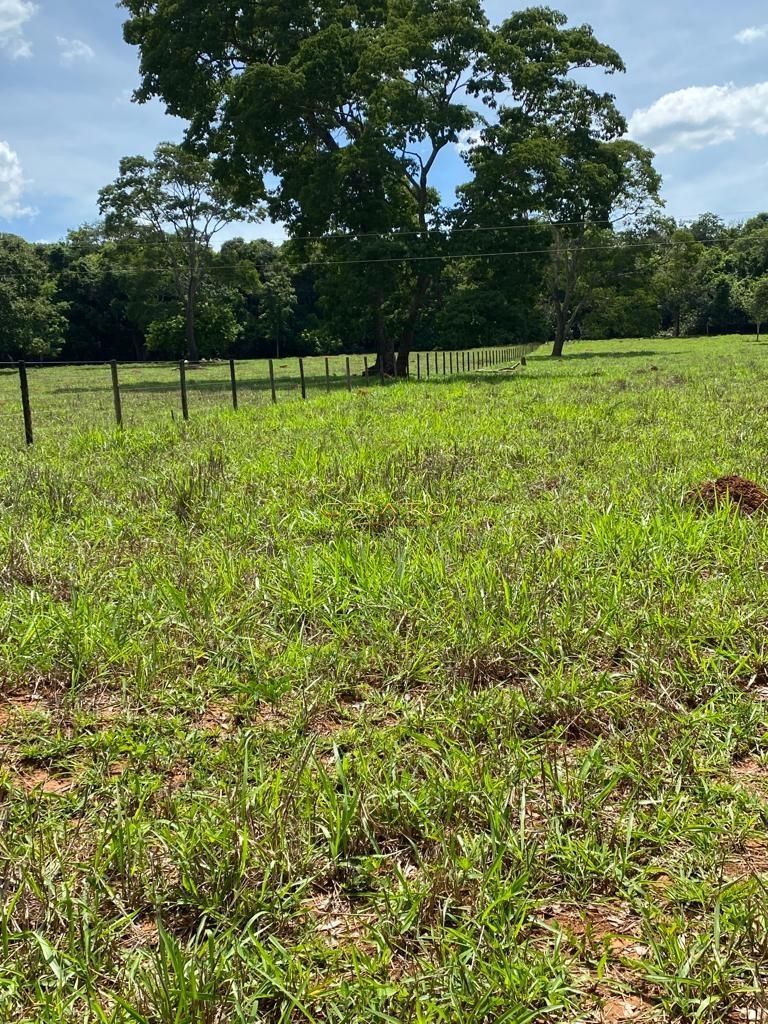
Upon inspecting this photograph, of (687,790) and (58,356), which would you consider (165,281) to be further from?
(687,790)

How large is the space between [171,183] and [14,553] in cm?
4003

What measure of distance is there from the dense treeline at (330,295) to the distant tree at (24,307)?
8 cm

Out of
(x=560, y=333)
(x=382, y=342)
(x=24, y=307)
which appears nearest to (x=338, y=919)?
(x=382, y=342)

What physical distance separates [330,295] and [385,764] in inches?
920

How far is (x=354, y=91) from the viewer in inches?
917

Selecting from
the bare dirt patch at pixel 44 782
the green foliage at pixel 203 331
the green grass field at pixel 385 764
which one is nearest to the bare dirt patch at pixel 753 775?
the green grass field at pixel 385 764

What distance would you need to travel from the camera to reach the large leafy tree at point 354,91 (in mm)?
21578

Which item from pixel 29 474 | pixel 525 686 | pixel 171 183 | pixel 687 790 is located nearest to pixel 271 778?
pixel 525 686

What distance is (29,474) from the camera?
20.4 ft

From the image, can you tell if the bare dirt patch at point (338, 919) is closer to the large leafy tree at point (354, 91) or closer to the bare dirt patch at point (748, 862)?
the bare dirt patch at point (748, 862)

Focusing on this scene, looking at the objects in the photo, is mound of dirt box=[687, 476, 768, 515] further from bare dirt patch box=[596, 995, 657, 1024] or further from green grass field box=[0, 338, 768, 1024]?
bare dirt patch box=[596, 995, 657, 1024]

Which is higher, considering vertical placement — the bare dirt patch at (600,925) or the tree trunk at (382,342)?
the tree trunk at (382,342)

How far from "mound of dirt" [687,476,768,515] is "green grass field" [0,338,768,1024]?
0.19 metres

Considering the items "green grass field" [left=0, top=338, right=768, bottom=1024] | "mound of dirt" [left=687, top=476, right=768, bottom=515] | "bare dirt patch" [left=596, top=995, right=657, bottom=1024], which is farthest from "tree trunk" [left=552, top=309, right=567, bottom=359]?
"bare dirt patch" [left=596, top=995, right=657, bottom=1024]
